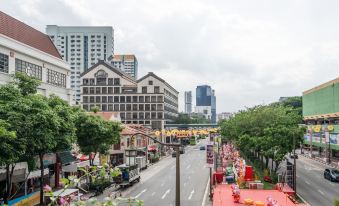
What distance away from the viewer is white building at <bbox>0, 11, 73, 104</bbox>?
145 feet

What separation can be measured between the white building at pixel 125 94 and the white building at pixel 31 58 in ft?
228

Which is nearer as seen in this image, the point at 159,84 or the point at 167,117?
the point at 159,84

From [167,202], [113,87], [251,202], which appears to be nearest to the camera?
[251,202]

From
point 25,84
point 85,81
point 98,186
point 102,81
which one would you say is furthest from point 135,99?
point 25,84

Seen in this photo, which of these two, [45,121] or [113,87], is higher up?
[113,87]

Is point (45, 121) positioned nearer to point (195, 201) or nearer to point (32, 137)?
point (32, 137)

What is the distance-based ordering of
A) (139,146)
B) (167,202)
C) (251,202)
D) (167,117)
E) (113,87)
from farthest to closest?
(167,117)
(113,87)
(139,146)
(167,202)
(251,202)

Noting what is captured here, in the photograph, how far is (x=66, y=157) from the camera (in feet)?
172

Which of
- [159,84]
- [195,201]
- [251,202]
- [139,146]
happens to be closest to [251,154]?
[139,146]

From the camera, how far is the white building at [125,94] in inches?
5138

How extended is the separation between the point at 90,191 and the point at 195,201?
42.3ft

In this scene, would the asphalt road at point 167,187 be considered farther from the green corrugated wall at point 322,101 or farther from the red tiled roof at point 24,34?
the green corrugated wall at point 322,101

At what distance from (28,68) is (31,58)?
1452mm

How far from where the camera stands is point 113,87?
13112 centimetres
